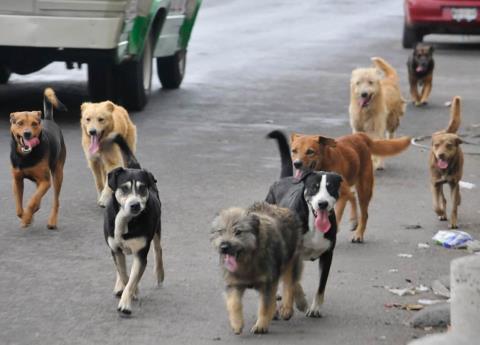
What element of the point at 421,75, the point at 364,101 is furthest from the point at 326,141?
the point at 421,75

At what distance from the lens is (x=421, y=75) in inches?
738

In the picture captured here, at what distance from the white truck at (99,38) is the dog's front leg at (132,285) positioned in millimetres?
7069

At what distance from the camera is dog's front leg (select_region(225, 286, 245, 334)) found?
23.7 ft

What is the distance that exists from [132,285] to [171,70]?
1160cm

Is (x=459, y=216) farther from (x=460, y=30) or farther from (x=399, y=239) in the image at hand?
(x=460, y=30)

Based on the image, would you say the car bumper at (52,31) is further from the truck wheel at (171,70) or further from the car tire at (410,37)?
the car tire at (410,37)

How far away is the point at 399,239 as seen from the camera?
1013cm

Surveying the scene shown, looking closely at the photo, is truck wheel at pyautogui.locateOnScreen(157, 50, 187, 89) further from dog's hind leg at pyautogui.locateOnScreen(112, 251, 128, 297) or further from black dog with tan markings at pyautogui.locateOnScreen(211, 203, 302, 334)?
black dog with tan markings at pyautogui.locateOnScreen(211, 203, 302, 334)

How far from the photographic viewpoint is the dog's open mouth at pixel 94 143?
11359 mm

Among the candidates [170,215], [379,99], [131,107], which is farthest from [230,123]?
[170,215]

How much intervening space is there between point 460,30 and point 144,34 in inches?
423

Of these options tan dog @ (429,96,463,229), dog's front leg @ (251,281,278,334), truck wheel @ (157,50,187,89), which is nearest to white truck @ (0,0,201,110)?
truck wheel @ (157,50,187,89)

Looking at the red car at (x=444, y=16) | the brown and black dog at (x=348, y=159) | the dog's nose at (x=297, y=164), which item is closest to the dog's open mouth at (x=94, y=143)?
the brown and black dog at (x=348, y=159)

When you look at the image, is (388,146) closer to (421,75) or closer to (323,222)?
(323,222)
